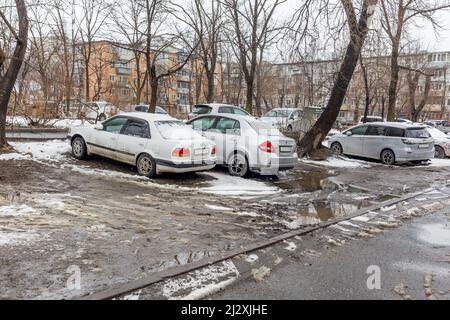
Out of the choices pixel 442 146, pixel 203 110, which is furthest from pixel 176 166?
pixel 442 146

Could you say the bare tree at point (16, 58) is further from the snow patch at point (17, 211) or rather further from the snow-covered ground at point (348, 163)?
the snow-covered ground at point (348, 163)

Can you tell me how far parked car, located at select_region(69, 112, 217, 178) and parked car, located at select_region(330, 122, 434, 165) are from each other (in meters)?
8.24

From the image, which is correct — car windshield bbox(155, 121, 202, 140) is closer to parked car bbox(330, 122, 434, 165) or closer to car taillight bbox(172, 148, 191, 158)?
car taillight bbox(172, 148, 191, 158)

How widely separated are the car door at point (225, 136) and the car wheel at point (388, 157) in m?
7.50

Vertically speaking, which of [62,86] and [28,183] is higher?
[62,86]

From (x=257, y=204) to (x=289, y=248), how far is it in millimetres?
2599

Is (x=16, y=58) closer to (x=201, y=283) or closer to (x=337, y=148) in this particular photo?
(x=201, y=283)

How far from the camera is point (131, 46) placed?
21125 millimetres

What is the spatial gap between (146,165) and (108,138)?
1.56m

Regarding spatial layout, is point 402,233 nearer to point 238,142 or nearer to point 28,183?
point 238,142

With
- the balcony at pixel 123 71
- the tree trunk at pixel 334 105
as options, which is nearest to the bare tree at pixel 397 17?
the tree trunk at pixel 334 105

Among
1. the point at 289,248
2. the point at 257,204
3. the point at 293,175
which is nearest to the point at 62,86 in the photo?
the point at 293,175

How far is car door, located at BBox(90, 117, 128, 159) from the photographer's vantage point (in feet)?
35.2

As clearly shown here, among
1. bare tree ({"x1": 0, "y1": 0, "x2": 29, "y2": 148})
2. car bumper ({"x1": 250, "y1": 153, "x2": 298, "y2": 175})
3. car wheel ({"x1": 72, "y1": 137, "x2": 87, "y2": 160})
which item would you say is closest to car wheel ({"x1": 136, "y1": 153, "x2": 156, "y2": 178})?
car wheel ({"x1": 72, "y1": 137, "x2": 87, "y2": 160})
